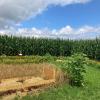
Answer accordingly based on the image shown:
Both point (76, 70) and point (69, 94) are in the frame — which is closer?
point (69, 94)

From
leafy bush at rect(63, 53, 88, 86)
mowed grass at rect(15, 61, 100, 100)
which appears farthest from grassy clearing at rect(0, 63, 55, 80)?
mowed grass at rect(15, 61, 100, 100)

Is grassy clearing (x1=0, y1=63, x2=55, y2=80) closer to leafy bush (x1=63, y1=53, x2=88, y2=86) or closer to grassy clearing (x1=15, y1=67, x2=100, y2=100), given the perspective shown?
leafy bush (x1=63, y1=53, x2=88, y2=86)

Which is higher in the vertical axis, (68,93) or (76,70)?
(76,70)

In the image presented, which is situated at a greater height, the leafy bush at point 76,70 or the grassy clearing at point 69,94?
the leafy bush at point 76,70

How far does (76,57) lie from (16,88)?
4222mm

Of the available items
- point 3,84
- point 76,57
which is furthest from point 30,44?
point 3,84

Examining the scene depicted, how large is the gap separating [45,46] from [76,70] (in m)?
29.0

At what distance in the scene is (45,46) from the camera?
141 ft

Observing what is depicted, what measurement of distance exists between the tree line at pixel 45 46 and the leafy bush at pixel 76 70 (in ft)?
84.3

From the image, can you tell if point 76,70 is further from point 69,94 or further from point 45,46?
point 45,46

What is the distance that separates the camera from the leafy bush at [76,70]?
14.1 meters

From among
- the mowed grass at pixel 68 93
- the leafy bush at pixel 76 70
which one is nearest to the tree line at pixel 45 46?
the leafy bush at pixel 76 70

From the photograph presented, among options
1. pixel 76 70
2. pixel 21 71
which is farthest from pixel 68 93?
pixel 21 71

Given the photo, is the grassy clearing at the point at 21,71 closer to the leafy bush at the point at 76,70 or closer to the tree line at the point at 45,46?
the leafy bush at the point at 76,70
